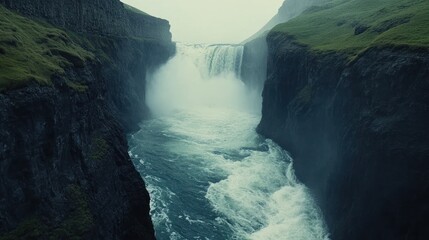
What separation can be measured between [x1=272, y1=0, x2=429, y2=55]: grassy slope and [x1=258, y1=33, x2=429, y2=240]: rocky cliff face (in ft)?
7.84

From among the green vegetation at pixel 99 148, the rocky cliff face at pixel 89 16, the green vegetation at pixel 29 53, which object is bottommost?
the green vegetation at pixel 99 148

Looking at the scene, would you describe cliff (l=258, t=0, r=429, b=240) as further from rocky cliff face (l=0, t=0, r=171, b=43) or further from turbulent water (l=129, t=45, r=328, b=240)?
rocky cliff face (l=0, t=0, r=171, b=43)

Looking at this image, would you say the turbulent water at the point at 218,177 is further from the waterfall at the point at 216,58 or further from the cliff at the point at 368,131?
the waterfall at the point at 216,58

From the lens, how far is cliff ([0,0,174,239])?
22.7 m

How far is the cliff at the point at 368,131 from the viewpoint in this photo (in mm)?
29594

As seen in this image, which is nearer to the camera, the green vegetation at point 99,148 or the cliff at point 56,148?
the cliff at point 56,148

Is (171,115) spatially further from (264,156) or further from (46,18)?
(46,18)

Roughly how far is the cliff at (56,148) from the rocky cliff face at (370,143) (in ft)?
62.3

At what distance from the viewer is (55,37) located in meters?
40.2

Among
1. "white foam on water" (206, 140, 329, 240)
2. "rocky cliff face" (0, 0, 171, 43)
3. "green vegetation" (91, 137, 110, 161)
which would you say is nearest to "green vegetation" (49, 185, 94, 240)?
"green vegetation" (91, 137, 110, 161)

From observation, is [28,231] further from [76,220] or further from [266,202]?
[266,202]

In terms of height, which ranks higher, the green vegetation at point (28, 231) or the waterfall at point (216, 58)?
the waterfall at point (216, 58)

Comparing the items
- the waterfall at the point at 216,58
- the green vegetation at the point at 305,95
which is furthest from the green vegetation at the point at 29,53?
the waterfall at the point at 216,58

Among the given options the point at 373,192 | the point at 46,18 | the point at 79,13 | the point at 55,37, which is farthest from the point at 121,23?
the point at 373,192
